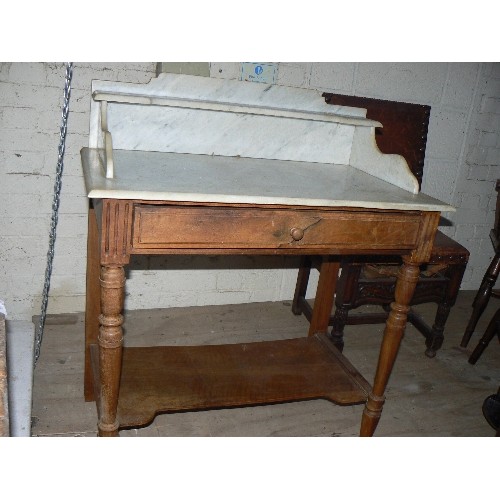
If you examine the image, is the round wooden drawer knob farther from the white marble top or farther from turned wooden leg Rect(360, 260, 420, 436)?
turned wooden leg Rect(360, 260, 420, 436)

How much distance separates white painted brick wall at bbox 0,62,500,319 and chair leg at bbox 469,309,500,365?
3.16 feet

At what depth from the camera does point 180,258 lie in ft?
9.21

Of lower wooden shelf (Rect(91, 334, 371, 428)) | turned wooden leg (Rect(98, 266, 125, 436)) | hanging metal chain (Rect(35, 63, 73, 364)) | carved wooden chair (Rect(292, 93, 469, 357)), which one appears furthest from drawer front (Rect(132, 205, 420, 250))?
hanging metal chain (Rect(35, 63, 73, 364))

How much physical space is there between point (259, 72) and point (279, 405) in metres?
1.57

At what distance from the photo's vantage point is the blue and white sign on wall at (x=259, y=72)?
2.52 m

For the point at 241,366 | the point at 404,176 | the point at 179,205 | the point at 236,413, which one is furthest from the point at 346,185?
the point at 236,413

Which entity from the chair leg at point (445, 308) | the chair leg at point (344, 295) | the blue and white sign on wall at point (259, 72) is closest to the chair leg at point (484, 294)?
the chair leg at point (445, 308)

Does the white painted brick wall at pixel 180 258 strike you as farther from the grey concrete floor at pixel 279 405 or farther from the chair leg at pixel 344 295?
the chair leg at pixel 344 295

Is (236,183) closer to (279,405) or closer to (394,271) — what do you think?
(279,405)

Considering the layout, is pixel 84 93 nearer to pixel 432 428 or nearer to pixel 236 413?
pixel 236 413

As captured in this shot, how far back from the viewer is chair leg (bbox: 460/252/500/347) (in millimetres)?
2755

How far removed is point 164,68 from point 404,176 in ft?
4.01

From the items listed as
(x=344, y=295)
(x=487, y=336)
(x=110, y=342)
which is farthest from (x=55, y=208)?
(x=487, y=336)

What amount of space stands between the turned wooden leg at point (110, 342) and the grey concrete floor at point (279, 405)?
0.37m
